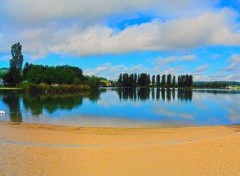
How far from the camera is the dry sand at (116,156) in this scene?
10.6 meters

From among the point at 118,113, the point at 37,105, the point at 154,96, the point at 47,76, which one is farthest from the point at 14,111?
the point at 47,76

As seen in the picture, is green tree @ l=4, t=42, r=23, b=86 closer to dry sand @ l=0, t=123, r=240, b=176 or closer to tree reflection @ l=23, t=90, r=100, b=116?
tree reflection @ l=23, t=90, r=100, b=116

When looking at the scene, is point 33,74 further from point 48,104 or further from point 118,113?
point 118,113

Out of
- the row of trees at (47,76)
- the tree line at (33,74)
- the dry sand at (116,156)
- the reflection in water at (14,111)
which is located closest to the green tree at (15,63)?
the tree line at (33,74)

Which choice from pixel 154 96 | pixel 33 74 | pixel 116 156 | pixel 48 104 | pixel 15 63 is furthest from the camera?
pixel 15 63

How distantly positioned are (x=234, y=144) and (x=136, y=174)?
6689 millimetres

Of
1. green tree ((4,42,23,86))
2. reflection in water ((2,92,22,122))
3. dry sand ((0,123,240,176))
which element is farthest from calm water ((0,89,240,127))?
green tree ((4,42,23,86))

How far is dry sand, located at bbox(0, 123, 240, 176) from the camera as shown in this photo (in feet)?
34.7

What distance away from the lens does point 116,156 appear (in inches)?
507

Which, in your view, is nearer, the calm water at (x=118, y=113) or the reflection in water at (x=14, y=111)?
the calm water at (x=118, y=113)

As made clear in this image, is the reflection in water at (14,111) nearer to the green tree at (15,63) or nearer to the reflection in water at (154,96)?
the reflection in water at (154,96)

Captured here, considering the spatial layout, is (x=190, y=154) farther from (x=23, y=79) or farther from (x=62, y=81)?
(x=23, y=79)

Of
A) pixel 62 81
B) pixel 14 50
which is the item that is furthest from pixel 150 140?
pixel 14 50

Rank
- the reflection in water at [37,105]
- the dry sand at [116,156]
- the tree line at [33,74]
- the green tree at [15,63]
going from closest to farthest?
1. the dry sand at [116,156]
2. the reflection in water at [37,105]
3. the tree line at [33,74]
4. the green tree at [15,63]
